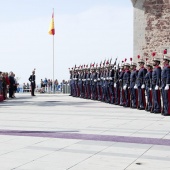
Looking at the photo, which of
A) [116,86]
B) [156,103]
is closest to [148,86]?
[156,103]

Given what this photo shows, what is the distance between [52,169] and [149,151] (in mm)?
1677

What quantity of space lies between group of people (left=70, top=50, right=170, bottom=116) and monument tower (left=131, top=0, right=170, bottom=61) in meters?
0.79

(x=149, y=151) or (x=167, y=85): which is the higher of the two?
(x=167, y=85)

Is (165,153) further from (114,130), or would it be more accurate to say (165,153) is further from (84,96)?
(84,96)

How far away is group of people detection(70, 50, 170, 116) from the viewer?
38.6ft

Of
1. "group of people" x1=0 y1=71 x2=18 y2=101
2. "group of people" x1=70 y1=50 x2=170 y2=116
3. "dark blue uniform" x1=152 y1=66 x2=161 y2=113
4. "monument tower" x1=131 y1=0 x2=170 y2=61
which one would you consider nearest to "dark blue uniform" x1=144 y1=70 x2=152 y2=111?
"group of people" x1=70 y1=50 x2=170 y2=116

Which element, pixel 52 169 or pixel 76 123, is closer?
pixel 52 169

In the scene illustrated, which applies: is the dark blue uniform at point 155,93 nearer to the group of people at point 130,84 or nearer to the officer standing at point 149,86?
the group of people at point 130,84

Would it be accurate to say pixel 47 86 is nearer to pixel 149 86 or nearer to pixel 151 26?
pixel 151 26

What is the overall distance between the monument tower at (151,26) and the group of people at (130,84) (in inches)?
31.0

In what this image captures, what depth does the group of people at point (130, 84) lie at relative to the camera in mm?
11778

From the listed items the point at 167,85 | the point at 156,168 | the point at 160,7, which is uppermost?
the point at 160,7

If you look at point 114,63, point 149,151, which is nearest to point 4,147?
point 149,151

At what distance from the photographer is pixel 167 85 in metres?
11.5
